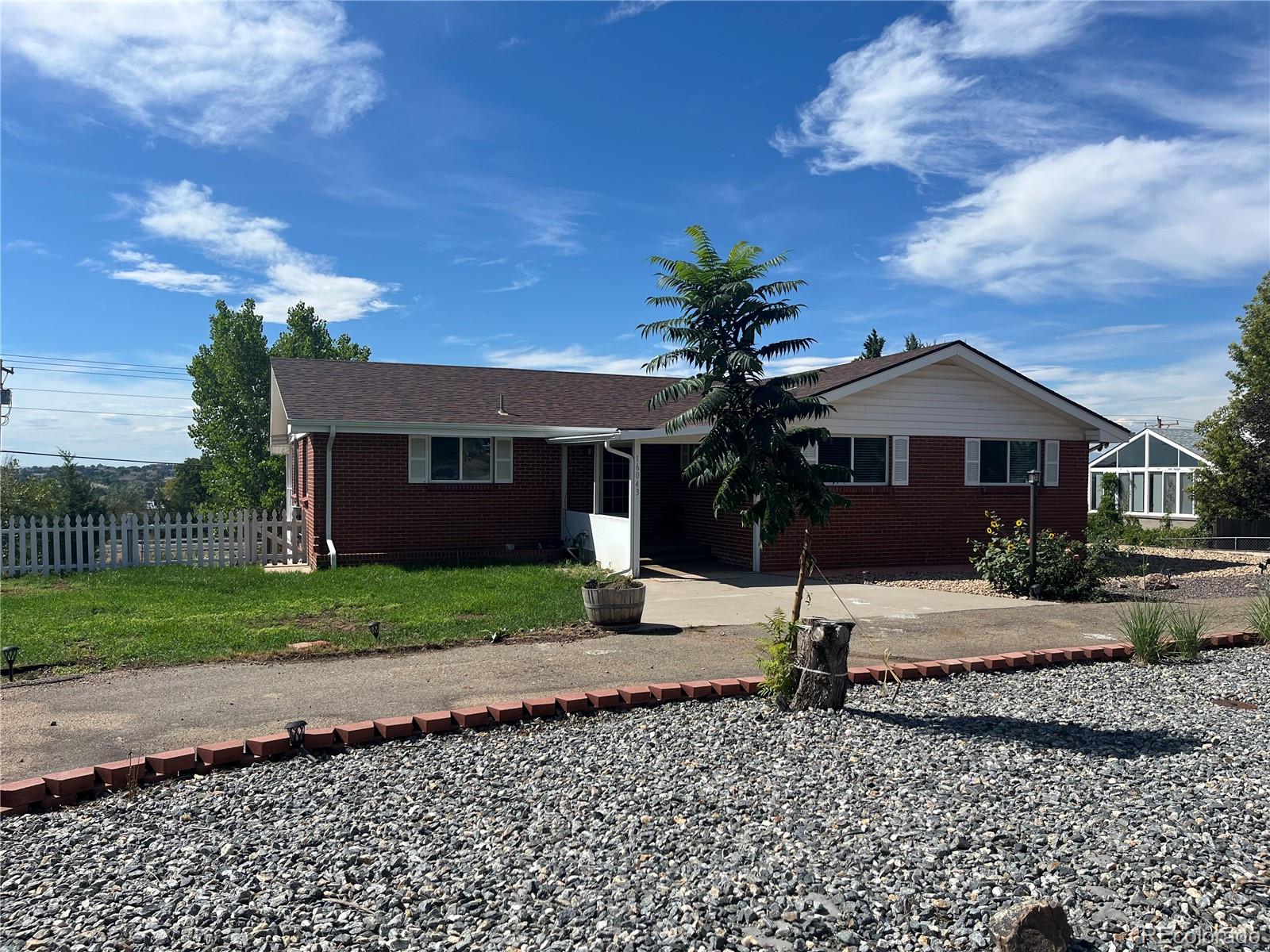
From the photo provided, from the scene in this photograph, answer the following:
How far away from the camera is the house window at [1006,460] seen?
698 inches

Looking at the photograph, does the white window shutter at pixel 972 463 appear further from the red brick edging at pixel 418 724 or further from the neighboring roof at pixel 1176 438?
the neighboring roof at pixel 1176 438

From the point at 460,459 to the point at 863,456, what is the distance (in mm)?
7827

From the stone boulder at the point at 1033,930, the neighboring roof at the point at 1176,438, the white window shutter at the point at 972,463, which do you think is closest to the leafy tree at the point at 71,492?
the white window shutter at the point at 972,463

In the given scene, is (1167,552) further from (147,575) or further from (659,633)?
(147,575)

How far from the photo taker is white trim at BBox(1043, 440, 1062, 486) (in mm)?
18188

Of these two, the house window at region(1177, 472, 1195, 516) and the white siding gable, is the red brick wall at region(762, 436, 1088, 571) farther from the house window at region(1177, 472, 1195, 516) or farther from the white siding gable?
the house window at region(1177, 472, 1195, 516)

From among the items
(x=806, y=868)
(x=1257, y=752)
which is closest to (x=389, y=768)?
(x=806, y=868)

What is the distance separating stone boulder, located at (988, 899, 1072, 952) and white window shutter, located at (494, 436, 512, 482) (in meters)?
14.9

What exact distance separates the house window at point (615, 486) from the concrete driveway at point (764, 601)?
4.10 m

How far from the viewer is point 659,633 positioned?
32.0 feet

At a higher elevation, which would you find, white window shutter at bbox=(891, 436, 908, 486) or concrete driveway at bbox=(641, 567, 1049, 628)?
white window shutter at bbox=(891, 436, 908, 486)

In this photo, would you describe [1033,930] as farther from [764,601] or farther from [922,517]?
[922,517]

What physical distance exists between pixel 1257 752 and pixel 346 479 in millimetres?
14303

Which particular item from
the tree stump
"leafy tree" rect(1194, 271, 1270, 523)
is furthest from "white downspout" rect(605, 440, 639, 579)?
"leafy tree" rect(1194, 271, 1270, 523)
